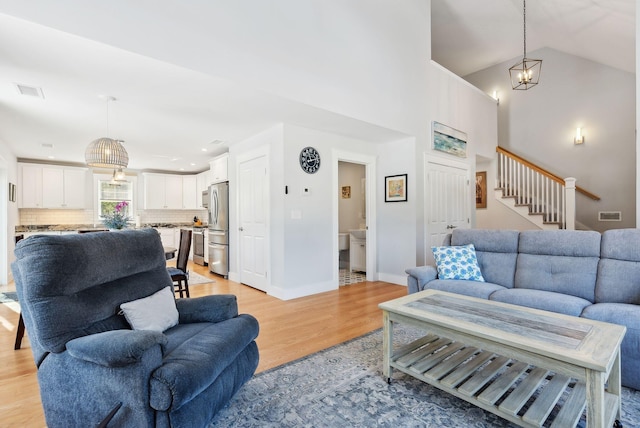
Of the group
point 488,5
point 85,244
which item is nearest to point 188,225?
point 85,244

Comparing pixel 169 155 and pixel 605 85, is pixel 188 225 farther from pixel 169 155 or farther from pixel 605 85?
pixel 605 85

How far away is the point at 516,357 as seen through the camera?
1.54m

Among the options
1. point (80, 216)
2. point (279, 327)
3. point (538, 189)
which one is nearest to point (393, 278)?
point (279, 327)

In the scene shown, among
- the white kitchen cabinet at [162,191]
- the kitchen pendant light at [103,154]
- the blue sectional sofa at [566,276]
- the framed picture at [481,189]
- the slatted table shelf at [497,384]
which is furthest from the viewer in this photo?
the white kitchen cabinet at [162,191]

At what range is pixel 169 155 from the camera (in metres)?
6.28

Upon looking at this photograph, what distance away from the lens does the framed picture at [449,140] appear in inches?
205

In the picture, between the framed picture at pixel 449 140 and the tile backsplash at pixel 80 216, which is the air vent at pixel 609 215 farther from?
the tile backsplash at pixel 80 216

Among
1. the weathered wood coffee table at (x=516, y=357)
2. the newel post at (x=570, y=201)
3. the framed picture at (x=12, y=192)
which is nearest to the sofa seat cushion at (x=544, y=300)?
the weathered wood coffee table at (x=516, y=357)

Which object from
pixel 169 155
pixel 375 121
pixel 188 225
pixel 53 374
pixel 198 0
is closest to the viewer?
pixel 53 374

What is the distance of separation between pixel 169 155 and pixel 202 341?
5566 mm

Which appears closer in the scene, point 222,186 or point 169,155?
point 222,186

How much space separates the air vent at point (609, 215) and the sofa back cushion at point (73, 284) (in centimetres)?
760

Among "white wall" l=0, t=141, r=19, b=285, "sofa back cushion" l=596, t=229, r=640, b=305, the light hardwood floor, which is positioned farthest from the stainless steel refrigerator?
"sofa back cushion" l=596, t=229, r=640, b=305

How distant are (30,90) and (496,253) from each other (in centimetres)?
480
